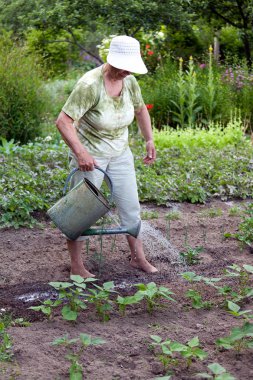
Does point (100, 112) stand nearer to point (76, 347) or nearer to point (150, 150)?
point (150, 150)

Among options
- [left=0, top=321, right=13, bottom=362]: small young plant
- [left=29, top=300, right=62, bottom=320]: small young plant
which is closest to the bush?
[left=29, top=300, right=62, bottom=320]: small young plant

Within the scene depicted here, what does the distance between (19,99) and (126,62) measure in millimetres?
5273

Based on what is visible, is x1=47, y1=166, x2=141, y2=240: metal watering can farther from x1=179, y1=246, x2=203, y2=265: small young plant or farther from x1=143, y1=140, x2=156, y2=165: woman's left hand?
x1=179, y1=246, x2=203, y2=265: small young plant

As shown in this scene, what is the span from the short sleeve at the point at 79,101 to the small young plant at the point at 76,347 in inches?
58.1

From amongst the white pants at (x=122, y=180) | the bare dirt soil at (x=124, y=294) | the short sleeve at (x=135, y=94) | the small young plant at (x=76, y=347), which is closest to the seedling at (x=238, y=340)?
the bare dirt soil at (x=124, y=294)

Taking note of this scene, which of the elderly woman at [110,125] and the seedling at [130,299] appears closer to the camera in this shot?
the seedling at [130,299]

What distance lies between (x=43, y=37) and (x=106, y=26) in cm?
231

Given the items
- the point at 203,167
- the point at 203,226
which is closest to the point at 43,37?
the point at 203,167

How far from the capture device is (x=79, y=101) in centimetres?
485

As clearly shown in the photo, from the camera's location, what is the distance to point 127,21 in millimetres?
12430

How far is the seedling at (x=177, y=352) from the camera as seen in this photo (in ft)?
11.9

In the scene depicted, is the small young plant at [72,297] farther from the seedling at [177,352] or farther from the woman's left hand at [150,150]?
the woman's left hand at [150,150]

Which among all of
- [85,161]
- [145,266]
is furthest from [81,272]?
[85,161]

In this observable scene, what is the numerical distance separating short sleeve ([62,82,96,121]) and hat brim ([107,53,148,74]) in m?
0.22
